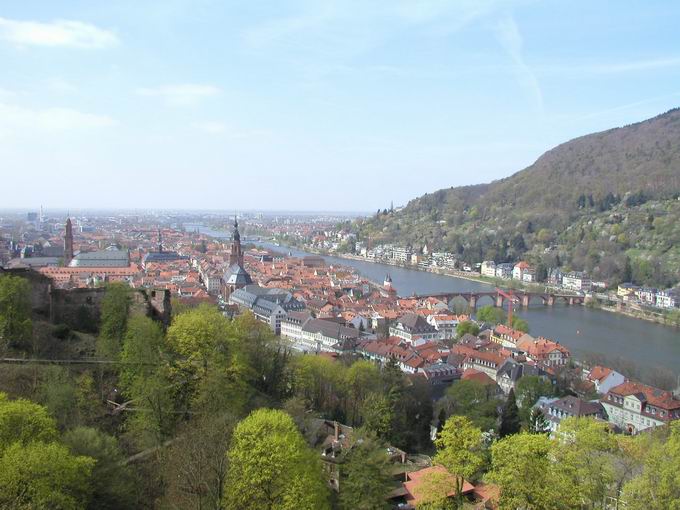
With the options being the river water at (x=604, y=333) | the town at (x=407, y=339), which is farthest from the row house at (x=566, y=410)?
the river water at (x=604, y=333)

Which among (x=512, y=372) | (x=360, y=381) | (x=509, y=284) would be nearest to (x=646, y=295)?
(x=509, y=284)

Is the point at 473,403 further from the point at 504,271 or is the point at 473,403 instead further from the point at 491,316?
the point at 504,271

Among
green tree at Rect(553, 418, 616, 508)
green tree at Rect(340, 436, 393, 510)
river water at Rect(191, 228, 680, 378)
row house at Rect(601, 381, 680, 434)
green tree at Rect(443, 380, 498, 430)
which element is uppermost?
green tree at Rect(553, 418, 616, 508)

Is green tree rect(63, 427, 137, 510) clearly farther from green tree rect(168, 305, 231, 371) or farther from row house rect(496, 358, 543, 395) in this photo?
row house rect(496, 358, 543, 395)

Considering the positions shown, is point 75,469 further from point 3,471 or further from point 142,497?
point 142,497

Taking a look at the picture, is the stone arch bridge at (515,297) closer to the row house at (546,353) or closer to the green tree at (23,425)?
the row house at (546,353)

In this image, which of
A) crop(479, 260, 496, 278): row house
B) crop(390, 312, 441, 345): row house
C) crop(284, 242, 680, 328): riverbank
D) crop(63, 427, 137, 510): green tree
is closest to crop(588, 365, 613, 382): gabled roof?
crop(390, 312, 441, 345): row house
